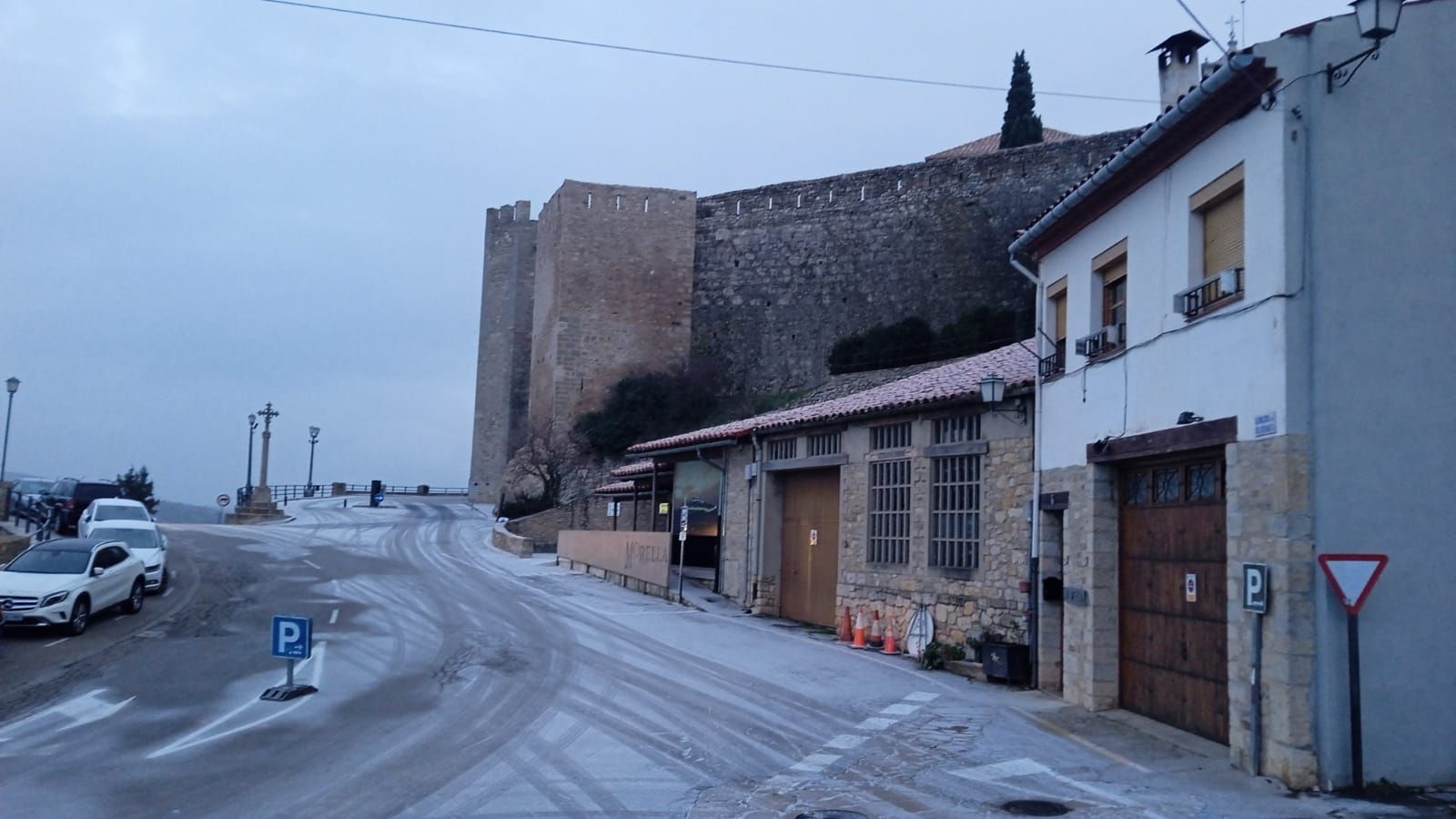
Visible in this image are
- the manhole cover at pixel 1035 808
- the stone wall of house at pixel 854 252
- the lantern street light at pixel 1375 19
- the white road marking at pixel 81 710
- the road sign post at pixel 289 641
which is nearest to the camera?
the manhole cover at pixel 1035 808

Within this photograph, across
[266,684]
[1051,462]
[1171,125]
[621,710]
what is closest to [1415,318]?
[1171,125]

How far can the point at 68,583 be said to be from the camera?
17.7m

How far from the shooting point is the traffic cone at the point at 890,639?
17.8 meters

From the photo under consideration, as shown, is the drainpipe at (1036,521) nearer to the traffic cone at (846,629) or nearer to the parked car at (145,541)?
the traffic cone at (846,629)

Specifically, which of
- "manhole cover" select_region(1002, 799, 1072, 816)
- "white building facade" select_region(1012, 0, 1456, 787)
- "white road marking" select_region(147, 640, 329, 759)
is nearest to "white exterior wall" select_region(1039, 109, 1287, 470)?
"white building facade" select_region(1012, 0, 1456, 787)

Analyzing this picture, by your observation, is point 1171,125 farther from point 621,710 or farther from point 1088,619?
point 621,710

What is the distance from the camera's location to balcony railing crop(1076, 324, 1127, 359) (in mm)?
12752

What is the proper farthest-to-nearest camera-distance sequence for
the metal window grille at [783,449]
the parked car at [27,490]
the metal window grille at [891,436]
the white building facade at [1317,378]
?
the parked car at [27,490], the metal window grille at [783,449], the metal window grille at [891,436], the white building facade at [1317,378]

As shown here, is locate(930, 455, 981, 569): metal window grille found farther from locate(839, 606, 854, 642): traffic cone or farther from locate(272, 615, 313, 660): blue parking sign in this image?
locate(272, 615, 313, 660): blue parking sign

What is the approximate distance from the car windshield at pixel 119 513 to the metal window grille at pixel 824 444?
15.4 meters

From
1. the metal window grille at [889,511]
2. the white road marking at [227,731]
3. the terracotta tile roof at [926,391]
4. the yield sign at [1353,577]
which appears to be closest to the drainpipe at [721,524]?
the terracotta tile roof at [926,391]

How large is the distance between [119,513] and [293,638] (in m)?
15.7

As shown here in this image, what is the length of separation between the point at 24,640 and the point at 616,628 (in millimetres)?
8933

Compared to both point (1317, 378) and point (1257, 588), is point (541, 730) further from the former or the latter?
point (1317, 378)
